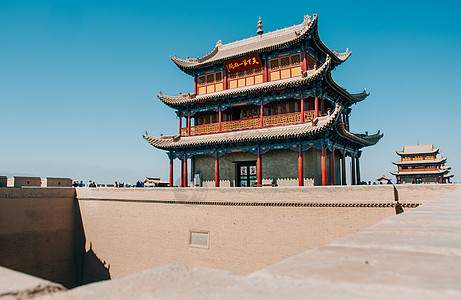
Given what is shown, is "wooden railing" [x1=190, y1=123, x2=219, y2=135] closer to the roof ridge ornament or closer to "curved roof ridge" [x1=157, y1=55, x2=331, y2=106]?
"curved roof ridge" [x1=157, y1=55, x2=331, y2=106]

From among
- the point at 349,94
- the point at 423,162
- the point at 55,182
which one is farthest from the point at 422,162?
the point at 55,182

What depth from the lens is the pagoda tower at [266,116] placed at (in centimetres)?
1838

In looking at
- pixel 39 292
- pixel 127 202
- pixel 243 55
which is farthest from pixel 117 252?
pixel 39 292

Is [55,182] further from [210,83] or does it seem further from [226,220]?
[226,220]

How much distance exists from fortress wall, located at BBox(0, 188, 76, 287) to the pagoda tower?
694 cm

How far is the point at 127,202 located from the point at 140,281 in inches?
691

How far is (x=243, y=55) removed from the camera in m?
21.1

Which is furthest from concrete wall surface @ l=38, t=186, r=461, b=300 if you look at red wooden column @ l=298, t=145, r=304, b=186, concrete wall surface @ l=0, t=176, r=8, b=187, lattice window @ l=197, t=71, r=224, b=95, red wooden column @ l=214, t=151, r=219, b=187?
concrete wall surface @ l=0, t=176, r=8, b=187

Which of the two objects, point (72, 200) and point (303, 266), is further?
point (72, 200)

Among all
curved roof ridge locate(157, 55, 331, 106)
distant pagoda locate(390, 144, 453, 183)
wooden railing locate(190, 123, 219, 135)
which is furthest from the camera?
distant pagoda locate(390, 144, 453, 183)

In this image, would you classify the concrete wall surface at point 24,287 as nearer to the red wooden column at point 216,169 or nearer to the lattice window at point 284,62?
the red wooden column at point 216,169

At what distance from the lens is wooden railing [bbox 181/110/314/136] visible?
18869 mm

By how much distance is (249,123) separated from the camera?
20.4 meters

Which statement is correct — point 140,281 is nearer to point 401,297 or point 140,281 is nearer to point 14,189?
point 401,297
